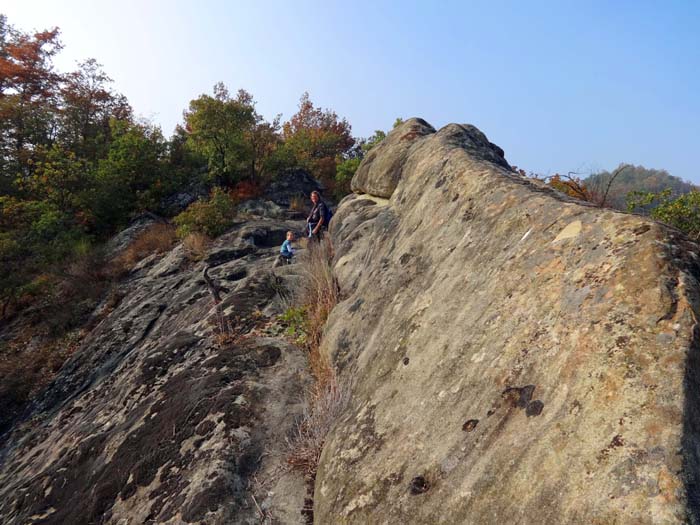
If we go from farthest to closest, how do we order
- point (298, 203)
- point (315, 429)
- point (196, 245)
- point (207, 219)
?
1. point (298, 203)
2. point (207, 219)
3. point (196, 245)
4. point (315, 429)

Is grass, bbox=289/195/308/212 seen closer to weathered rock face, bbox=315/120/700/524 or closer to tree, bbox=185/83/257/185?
tree, bbox=185/83/257/185

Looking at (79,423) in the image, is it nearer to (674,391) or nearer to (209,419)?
(209,419)

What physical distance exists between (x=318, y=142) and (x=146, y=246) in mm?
15496

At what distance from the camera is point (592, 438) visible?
178 cm

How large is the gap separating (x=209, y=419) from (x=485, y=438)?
279 cm

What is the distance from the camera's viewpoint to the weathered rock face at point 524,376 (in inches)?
65.8

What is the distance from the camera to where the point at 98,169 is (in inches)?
728

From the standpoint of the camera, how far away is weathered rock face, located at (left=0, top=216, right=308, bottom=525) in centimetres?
334

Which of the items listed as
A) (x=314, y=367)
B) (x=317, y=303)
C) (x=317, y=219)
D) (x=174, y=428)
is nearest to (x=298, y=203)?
(x=317, y=219)

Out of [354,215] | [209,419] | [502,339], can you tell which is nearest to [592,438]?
[502,339]

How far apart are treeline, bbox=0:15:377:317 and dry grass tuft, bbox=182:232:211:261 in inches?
85.8

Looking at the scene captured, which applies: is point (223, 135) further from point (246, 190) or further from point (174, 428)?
point (174, 428)

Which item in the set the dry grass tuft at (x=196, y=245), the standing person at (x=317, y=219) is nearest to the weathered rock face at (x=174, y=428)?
the standing person at (x=317, y=219)

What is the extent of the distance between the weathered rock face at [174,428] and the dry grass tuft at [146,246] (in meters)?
6.02
